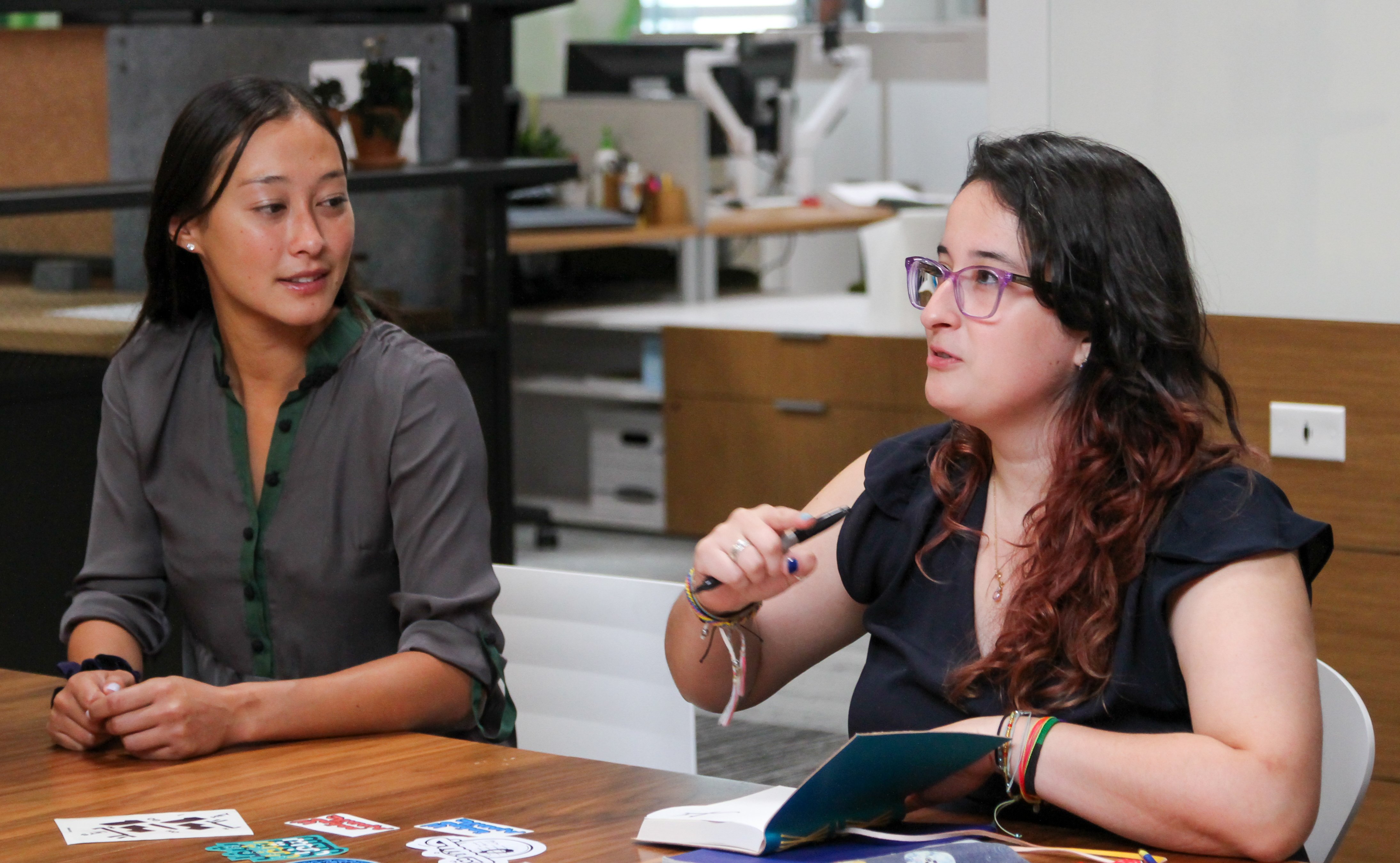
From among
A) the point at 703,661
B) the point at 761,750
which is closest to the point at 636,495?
the point at 761,750

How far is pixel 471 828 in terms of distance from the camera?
1231 millimetres

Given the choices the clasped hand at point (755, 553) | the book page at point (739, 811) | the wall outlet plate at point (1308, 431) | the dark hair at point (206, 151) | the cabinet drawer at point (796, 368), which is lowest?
the cabinet drawer at point (796, 368)

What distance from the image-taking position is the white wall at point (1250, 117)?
2.32 m

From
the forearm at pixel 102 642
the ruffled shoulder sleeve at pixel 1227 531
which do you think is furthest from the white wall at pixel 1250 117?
the forearm at pixel 102 642

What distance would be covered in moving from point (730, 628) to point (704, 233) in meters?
3.71

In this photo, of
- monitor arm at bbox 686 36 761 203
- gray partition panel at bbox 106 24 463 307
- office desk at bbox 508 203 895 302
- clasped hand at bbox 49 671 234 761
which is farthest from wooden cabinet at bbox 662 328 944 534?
clasped hand at bbox 49 671 234 761

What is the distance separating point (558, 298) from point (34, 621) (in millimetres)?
2853

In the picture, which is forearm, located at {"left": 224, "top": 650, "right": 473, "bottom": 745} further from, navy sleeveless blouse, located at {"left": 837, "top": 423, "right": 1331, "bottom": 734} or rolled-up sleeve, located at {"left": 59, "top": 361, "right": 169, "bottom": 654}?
navy sleeveless blouse, located at {"left": 837, "top": 423, "right": 1331, "bottom": 734}

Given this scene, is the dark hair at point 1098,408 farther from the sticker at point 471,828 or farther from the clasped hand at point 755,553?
the sticker at point 471,828

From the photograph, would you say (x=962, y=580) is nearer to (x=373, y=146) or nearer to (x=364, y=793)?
(x=364, y=793)

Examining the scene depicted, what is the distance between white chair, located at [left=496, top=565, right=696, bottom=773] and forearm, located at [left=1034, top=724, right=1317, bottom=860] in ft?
1.81

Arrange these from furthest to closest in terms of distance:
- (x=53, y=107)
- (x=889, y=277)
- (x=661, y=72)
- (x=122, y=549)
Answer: (x=661, y=72), (x=889, y=277), (x=53, y=107), (x=122, y=549)

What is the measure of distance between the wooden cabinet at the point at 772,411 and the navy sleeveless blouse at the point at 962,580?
2.66 meters

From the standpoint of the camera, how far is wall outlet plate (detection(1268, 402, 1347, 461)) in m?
2.35
